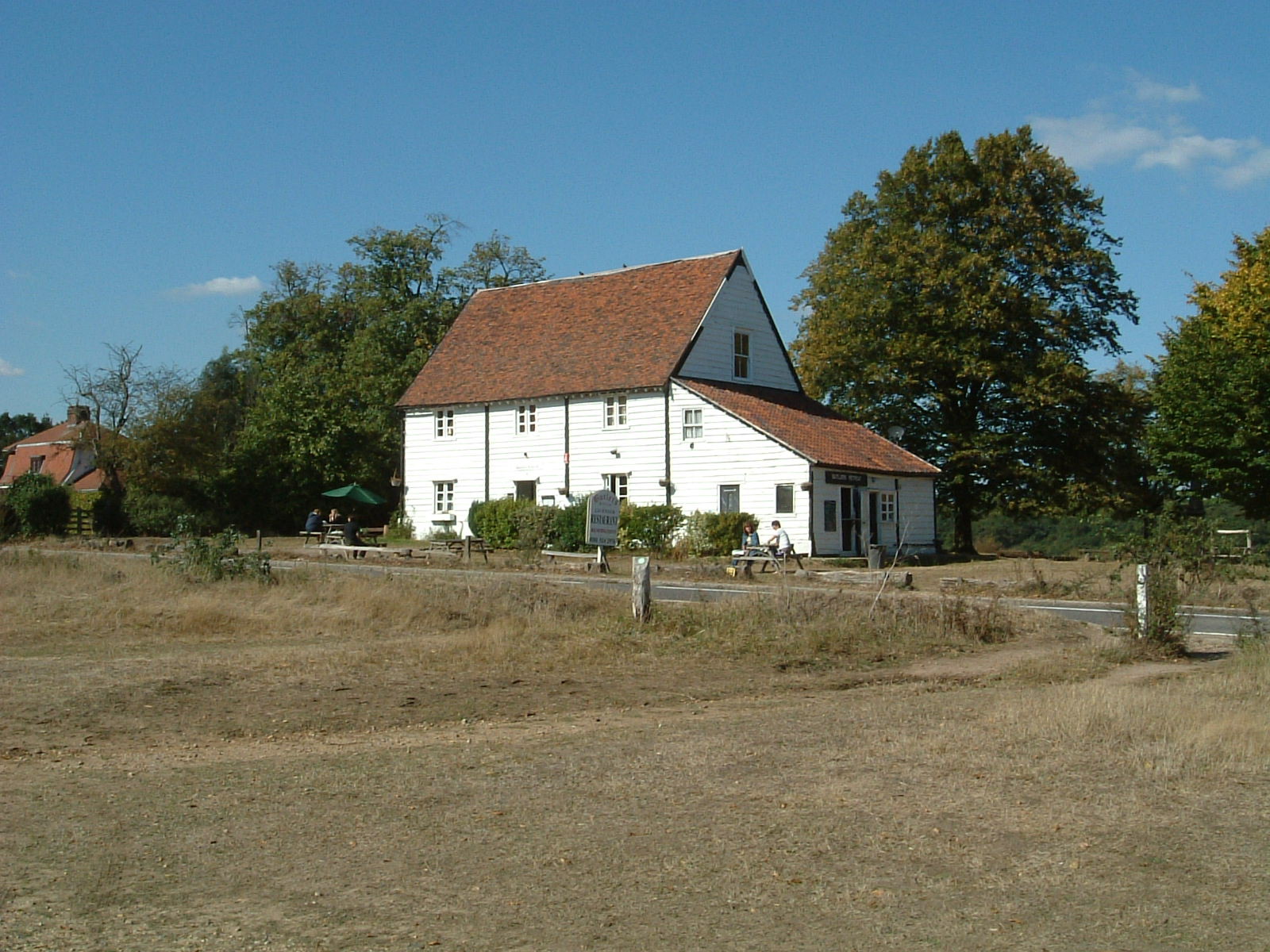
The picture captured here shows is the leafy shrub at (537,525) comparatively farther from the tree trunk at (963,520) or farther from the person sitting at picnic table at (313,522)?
the tree trunk at (963,520)

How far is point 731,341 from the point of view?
146 feet

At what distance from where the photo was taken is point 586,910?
6.49 m

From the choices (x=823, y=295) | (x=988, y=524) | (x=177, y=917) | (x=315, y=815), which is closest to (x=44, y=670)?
(x=315, y=815)

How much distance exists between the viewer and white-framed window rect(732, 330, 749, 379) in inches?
1756

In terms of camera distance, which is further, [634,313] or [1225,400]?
[634,313]

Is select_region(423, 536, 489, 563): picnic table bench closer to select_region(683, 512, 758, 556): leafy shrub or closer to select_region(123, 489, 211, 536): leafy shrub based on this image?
select_region(683, 512, 758, 556): leafy shrub

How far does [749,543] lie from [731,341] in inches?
427

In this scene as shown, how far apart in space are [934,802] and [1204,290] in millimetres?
43661

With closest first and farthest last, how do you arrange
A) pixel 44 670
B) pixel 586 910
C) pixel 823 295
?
pixel 586 910 < pixel 44 670 < pixel 823 295

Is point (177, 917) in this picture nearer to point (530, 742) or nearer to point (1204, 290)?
point (530, 742)

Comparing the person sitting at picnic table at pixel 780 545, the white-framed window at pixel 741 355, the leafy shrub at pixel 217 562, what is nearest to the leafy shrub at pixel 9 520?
the leafy shrub at pixel 217 562

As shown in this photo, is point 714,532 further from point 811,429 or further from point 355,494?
point 355,494

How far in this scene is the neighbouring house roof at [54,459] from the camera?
66.5 metres

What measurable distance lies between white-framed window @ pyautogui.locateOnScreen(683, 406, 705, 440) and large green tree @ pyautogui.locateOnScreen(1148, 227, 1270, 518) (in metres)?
15.9
